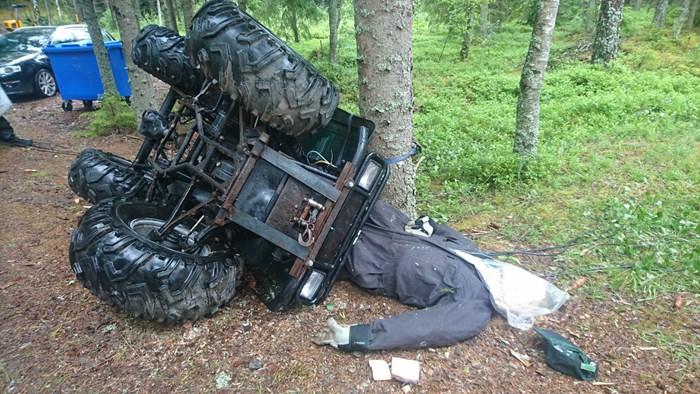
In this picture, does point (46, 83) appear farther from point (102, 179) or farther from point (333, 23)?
point (102, 179)

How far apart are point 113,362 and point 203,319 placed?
54cm

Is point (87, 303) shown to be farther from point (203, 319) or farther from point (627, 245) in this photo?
point (627, 245)

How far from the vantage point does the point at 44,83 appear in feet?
33.5

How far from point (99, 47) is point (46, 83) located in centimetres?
386

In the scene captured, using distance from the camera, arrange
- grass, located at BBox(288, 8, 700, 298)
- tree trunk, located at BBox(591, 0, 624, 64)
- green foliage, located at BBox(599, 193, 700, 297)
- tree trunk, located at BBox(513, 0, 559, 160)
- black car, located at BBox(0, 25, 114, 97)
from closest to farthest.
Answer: green foliage, located at BBox(599, 193, 700, 297) → grass, located at BBox(288, 8, 700, 298) → tree trunk, located at BBox(513, 0, 559, 160) → black car, located at BBox(0, 25, 114, 97) → tree trunk, located at BBox(591, 0, 624, 64)

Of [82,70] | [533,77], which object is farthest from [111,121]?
[533,77]

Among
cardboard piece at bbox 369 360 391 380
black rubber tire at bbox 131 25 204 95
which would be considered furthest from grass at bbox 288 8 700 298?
black rubber tire at bbox 131 25 204 95

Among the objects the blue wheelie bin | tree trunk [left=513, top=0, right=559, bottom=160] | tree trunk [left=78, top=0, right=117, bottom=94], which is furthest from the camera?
the blue wheelie bin

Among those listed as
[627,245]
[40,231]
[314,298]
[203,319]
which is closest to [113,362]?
[203,319]

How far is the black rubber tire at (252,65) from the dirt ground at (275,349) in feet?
4.40

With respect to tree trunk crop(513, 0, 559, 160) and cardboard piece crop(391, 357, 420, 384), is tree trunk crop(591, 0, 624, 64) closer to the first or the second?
tree trunk crop(513, 0, 559, 160)

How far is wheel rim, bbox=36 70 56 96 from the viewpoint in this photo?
1008cm

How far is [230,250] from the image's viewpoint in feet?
9.55

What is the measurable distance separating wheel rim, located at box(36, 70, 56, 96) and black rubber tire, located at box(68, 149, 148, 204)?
8390 millimetres
